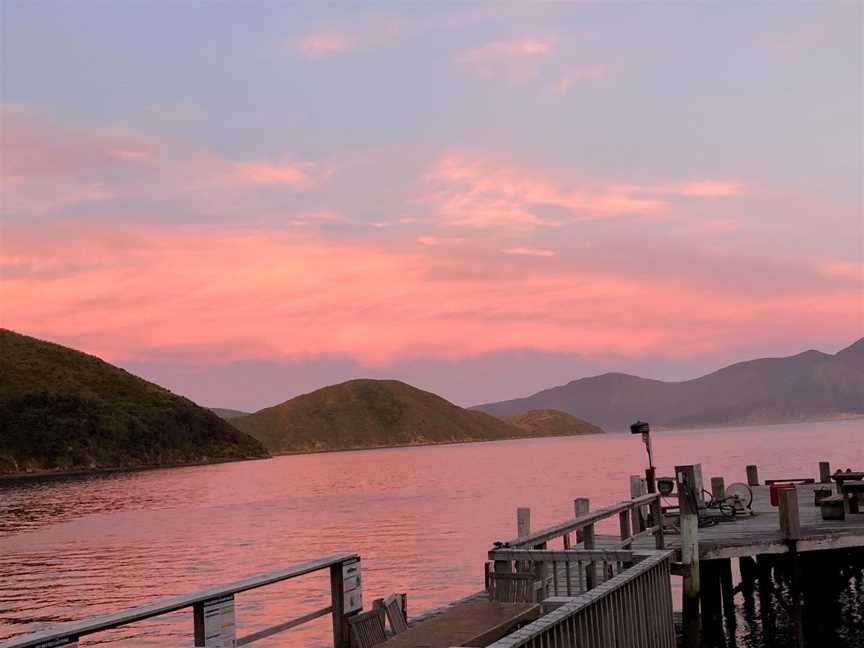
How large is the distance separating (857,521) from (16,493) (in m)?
119

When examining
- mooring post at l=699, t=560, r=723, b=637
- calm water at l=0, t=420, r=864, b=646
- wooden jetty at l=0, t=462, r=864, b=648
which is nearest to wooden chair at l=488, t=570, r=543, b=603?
wooden jetty at l=0, t=462, r=864, b=648

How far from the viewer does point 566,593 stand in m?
14.0

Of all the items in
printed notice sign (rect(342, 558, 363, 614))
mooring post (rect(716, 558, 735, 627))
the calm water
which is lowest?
the calm water

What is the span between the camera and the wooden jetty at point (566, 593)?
830 centimetres

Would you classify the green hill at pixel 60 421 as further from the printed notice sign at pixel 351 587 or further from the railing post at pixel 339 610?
the railing post at pixel 339 610

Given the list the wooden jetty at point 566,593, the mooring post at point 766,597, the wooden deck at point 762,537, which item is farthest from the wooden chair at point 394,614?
the mooring post at point 766,597

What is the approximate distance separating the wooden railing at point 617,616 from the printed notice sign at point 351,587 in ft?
7.39

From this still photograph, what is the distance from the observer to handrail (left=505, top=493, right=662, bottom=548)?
1337cm

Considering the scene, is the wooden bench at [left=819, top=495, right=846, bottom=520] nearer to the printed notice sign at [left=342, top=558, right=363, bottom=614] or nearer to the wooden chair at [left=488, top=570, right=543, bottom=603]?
the wooden chair at [left=488, top=570, right=543, bottom=603]

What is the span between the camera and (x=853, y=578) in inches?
1238

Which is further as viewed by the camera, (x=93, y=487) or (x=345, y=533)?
(x=93, y=487)

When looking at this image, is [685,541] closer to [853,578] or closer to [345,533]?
[853,578]

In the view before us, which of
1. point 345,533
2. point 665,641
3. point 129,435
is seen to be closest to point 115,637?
point 665,641

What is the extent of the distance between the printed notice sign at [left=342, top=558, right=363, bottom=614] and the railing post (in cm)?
3
